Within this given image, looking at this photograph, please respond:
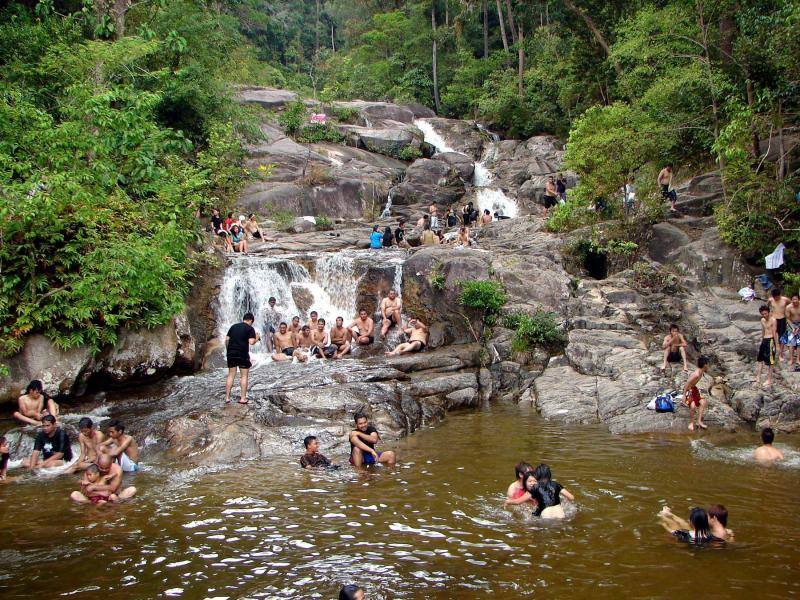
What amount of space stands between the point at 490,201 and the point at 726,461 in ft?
69.7

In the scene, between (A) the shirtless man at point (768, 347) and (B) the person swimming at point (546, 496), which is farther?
(A) the shirtless man at point (768, 347)

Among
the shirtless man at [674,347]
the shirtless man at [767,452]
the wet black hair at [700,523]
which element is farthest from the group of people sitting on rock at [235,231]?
the wet black hair at [700,523]

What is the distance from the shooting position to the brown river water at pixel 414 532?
574 cm

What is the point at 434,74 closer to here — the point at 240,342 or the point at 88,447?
the point at 240,342

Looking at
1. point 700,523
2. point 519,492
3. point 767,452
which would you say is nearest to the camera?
point 700,523

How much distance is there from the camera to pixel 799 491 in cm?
815

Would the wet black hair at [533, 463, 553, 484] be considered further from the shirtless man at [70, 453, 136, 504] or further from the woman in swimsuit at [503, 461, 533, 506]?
the shirtless man at [70, 453, 136, 504]

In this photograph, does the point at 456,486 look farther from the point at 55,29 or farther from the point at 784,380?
the point at 55,29

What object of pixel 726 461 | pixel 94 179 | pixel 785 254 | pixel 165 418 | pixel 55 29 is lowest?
pixel 726 461

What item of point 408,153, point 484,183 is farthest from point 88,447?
point 408,153

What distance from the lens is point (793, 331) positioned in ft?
43.8

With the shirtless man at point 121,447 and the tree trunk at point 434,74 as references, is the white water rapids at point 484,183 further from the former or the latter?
the shirtless man at point 121,447

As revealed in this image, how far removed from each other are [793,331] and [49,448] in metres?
14.4

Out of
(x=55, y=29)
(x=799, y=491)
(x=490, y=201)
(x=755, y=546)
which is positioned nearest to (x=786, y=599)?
(x=755, y=546)
